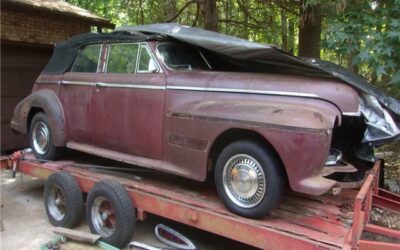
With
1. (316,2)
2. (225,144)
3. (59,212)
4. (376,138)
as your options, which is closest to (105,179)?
(59,212)

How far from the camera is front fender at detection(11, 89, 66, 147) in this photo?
19.1 ft

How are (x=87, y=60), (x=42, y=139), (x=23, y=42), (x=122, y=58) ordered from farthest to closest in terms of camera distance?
(x=23, y=42) → (x=42, y=139) → (x=87, y=60) → (x=122, y=58)

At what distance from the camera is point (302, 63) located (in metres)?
4.19

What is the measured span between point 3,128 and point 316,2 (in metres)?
7.05

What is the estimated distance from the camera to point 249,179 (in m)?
3.83

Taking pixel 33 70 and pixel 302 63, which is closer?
pixel 302 63

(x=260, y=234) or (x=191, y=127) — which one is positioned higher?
(x=191, y=127)

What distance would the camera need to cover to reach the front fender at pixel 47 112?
19.1 ft

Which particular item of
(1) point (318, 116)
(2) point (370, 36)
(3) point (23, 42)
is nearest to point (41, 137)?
(3) point (23, 42)

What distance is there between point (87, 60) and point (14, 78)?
4558 mm

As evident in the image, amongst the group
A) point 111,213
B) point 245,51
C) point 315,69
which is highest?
point 245,51

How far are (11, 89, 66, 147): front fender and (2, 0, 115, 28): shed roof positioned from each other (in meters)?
3.46

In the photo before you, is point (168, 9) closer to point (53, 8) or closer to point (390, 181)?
point (53, 8)

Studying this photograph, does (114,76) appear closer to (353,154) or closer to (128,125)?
(128,125)
